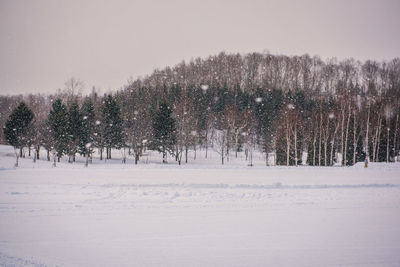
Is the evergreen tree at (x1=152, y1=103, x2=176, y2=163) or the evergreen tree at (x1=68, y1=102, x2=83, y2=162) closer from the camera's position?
the evergreen tree at (x1=68, y1=102, x2=83, y2=162)

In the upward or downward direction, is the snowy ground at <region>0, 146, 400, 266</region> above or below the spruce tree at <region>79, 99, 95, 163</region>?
below

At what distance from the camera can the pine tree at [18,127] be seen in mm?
39312

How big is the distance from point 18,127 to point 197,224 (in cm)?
4687

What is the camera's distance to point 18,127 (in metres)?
42.8

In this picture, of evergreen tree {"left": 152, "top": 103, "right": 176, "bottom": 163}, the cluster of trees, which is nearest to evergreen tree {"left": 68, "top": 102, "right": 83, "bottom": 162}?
the cluster of trees

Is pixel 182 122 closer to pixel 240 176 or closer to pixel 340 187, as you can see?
pixel 240 176

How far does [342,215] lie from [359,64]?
322 feet

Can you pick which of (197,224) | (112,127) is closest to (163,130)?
(112,127)

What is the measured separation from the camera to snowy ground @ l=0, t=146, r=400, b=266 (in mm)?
6703

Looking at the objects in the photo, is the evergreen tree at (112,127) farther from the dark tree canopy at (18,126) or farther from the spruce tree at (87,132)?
the dark tree canopy at (18,126)

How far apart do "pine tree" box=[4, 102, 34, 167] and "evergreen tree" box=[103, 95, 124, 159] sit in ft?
40.4

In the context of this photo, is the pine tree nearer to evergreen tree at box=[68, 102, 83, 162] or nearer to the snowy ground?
evergreen tree at box=[68, 102, 83, 162]

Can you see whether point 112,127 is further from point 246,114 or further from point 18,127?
point 246,114

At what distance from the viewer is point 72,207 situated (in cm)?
1050
